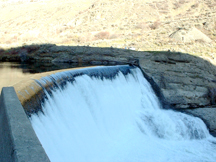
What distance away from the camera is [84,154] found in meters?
5.71

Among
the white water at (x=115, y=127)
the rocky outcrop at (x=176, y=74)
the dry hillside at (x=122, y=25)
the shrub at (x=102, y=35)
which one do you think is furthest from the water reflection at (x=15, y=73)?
the shrub at (x=102, y=35)

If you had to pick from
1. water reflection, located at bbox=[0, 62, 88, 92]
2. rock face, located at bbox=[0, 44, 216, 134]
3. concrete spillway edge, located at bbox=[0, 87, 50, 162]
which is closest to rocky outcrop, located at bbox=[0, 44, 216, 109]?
rock face, located at bbox=[0, 44, 216, 134]

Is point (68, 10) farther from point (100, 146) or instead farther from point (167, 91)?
point (100, 146)

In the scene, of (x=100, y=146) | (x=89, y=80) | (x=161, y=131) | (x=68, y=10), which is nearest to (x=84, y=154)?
(x=100, y=146)

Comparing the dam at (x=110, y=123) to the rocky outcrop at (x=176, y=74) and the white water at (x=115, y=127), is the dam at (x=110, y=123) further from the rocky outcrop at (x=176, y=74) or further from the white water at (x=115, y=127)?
the rocky outcrop at (x=176, y=74)

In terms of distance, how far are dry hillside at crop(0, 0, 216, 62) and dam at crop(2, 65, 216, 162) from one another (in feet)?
26.0

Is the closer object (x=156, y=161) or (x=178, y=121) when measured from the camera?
(x=156, y=161)

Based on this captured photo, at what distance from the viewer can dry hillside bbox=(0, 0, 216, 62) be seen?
20.0 metres

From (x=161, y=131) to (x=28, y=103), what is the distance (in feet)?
18.4

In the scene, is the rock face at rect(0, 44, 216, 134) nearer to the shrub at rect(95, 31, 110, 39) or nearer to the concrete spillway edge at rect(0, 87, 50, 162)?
the concrete spillway edge at rect(0, 87, 50, 162)

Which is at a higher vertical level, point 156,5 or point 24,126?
point 156,5

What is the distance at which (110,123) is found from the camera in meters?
7.73

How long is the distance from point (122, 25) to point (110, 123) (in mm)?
26174

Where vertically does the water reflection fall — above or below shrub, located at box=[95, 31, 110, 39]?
below
